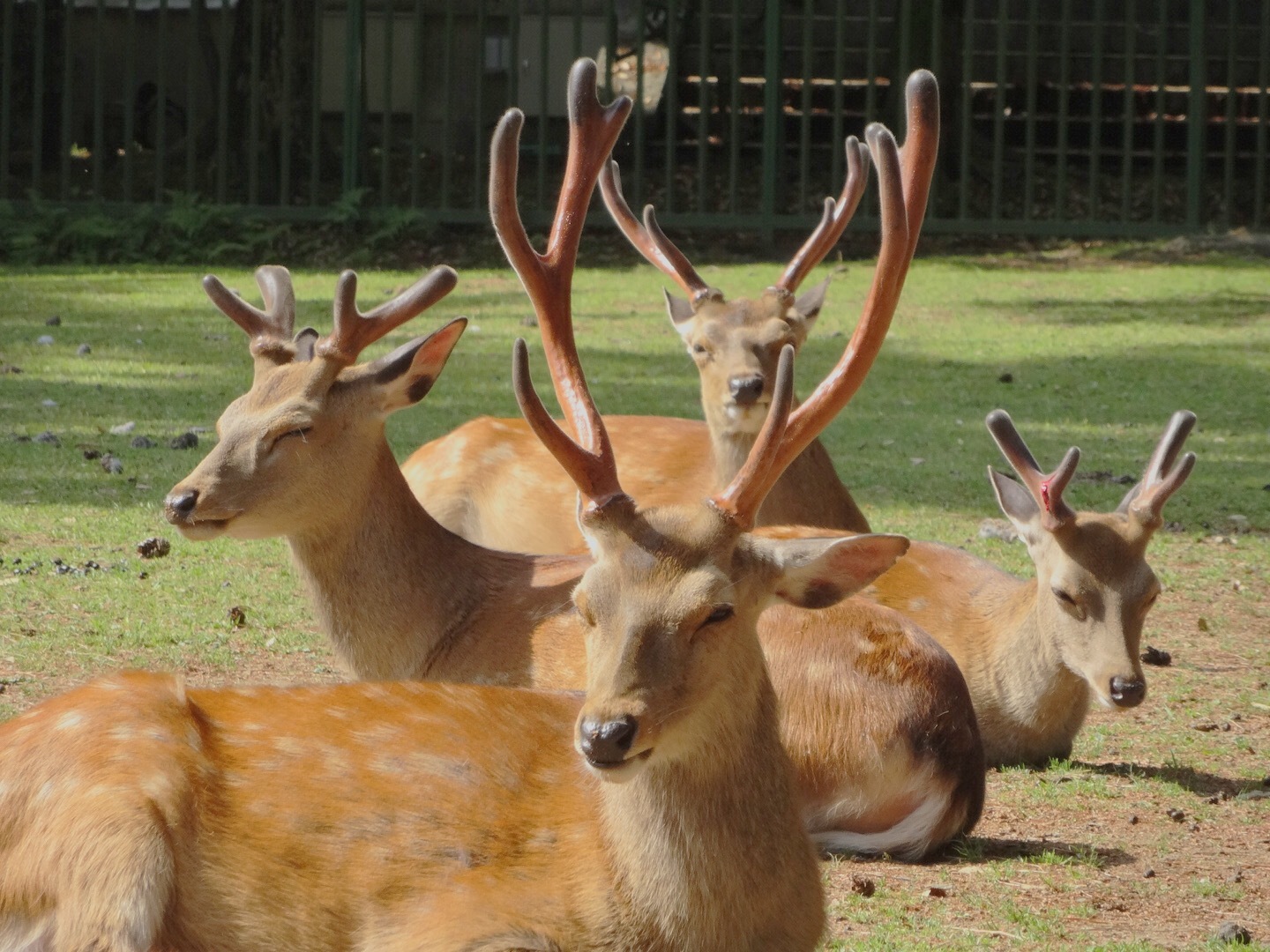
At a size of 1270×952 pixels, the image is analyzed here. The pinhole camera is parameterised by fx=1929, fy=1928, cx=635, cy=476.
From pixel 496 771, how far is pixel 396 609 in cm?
177

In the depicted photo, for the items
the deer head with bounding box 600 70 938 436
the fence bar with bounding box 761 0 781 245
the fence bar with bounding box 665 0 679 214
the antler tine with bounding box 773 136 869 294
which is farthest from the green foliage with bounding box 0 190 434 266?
the antler tine with bounding box 773 136 869 294

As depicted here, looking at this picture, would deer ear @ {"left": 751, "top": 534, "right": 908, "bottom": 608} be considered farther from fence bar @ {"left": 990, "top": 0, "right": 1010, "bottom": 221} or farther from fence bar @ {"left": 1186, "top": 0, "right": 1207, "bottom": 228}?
fence bar @ {"left": 1186, "top": 0, "right": 1207, "bottom": 228}

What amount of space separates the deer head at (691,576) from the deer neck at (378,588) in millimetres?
1701

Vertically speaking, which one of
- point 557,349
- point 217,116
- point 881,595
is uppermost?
point 217,116

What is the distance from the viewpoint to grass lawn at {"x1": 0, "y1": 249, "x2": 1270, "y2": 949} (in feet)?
15.2

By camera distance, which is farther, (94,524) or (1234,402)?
(1234,402)

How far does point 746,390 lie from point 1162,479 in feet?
6.19

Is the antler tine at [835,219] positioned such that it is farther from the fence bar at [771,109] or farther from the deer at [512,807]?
the fence bar at [771,109]

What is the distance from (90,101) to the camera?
17.9m

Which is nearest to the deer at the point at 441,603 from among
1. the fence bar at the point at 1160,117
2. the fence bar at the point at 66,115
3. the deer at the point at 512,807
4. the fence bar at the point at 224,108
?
Result: the deer at the point at 512,807

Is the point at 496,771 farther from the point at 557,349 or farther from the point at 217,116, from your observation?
the point at 217,116

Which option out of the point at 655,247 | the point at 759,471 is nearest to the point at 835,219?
the point at 655,247

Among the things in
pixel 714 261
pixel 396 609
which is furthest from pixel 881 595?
pixel 714 261

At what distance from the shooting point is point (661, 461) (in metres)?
7.68
